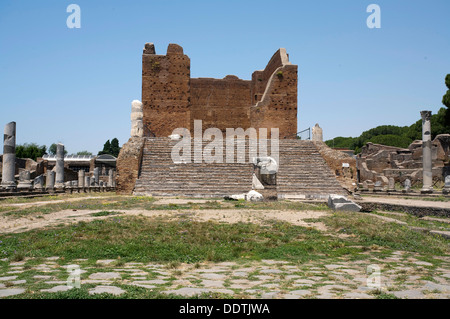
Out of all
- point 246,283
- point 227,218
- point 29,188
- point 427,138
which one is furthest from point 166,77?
point 246,283

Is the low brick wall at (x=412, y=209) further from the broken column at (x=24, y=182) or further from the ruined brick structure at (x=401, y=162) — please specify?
the ruined brick structure at (x=401, y=162)

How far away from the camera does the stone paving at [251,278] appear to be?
11.4ft

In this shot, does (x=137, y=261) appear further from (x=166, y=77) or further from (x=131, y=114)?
(x=166, y=77)

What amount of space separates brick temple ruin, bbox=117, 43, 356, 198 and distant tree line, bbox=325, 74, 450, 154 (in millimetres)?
19081

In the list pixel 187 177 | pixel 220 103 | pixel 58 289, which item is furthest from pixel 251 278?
pixel 220 103

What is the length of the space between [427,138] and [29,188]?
62.8 ft

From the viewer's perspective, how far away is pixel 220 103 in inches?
1194

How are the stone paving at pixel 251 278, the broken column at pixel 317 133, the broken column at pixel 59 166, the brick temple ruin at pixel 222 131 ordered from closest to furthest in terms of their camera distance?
the stone paving at pixel 251 278, the brick temple ruin at pixel 222 131, the broken column at pixel 317 133, the broken column at pixel 59 166

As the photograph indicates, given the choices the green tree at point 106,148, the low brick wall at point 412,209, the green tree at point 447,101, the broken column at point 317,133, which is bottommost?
the low brick wall at point 412,209

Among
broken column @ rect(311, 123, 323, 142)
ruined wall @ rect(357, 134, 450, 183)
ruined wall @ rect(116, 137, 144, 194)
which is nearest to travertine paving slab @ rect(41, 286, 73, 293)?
ruined wall @ rect(116, 137, 144, 194)

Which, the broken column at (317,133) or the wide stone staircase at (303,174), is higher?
the broken column at (317,133)

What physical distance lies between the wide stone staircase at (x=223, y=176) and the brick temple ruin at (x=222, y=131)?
4 centimetres

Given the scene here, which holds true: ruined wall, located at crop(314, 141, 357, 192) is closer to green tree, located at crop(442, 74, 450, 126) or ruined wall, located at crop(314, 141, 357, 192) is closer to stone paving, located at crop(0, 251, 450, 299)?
stone paving, located at crop(0, 251, 450, 299)

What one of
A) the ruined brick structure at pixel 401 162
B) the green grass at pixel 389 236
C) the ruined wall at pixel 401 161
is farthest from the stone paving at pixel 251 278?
the ruined wall at pixel 401 161
